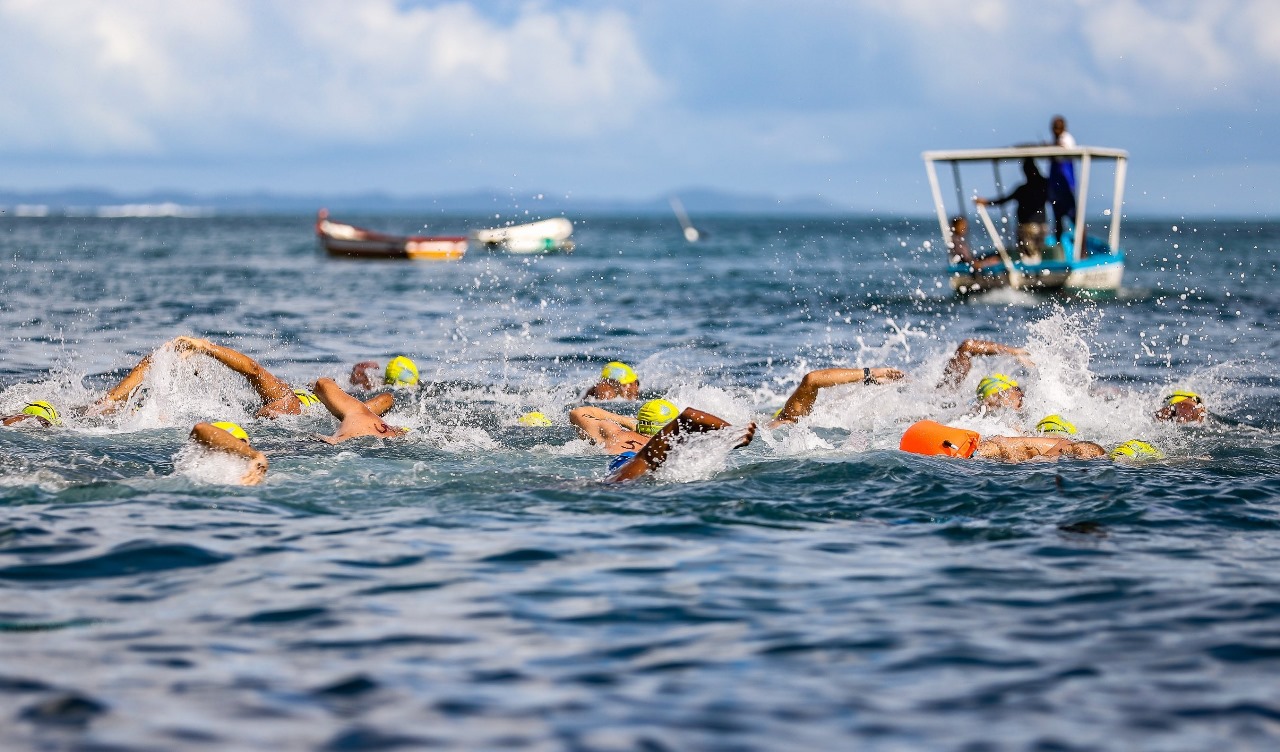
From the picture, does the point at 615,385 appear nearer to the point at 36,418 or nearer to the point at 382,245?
the point at 36,418

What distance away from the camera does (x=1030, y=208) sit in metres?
29.6

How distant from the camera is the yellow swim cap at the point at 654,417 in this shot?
1266cm

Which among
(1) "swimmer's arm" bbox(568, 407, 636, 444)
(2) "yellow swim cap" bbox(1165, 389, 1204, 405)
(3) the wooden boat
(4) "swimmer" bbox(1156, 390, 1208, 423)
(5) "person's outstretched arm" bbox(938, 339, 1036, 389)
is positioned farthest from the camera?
(3) the wooden boat

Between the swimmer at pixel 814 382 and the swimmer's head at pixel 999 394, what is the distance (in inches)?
54.9

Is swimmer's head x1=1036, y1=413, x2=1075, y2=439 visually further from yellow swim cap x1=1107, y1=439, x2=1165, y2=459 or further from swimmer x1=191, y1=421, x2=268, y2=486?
swimmer x1=191, y1=421, x2=268, y2=486

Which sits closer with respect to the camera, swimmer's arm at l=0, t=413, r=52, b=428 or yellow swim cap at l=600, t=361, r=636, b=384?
swimmer's arm at l=0, t=413, r=52, b=428

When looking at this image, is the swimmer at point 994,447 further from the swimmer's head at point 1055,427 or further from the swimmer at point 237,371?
the swimmer at point 237,371

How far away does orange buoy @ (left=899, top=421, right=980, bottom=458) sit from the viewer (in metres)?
11.7

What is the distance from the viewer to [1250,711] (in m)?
5.87

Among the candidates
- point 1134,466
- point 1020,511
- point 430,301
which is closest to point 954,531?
point 1020,511

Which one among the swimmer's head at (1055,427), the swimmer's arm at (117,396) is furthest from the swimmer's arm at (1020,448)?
the swimmer's arm at (117,396)

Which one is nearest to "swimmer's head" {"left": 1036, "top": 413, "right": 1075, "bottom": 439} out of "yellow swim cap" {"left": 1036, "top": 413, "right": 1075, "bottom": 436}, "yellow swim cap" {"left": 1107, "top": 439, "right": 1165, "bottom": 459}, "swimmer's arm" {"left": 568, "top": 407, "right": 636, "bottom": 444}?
"yellow swim cap" {"left": 1036, "top": 413, "right": 1075, "bottom": 436}

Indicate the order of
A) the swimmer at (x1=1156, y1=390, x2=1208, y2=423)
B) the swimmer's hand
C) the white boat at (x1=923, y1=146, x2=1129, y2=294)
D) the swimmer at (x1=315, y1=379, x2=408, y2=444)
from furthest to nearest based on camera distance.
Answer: the white boat at (x1=923, y1=146, x2=1129, y2=294) < the swimmer at (x1=1156, y1=390, x2=1208, y2=423) < the swimmer at (x1=315, y1=379, x2=408, y2=444) < the swimmer's hand

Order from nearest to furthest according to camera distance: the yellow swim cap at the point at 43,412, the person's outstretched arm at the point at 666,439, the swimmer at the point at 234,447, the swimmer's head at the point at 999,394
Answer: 1. the person's outstretched arm at the point at 666,439
2. the swimmer at the point at 234,447
3. the yellow swim cap at the point at 43,412
4. the swimmer's head at the point at 999,394
